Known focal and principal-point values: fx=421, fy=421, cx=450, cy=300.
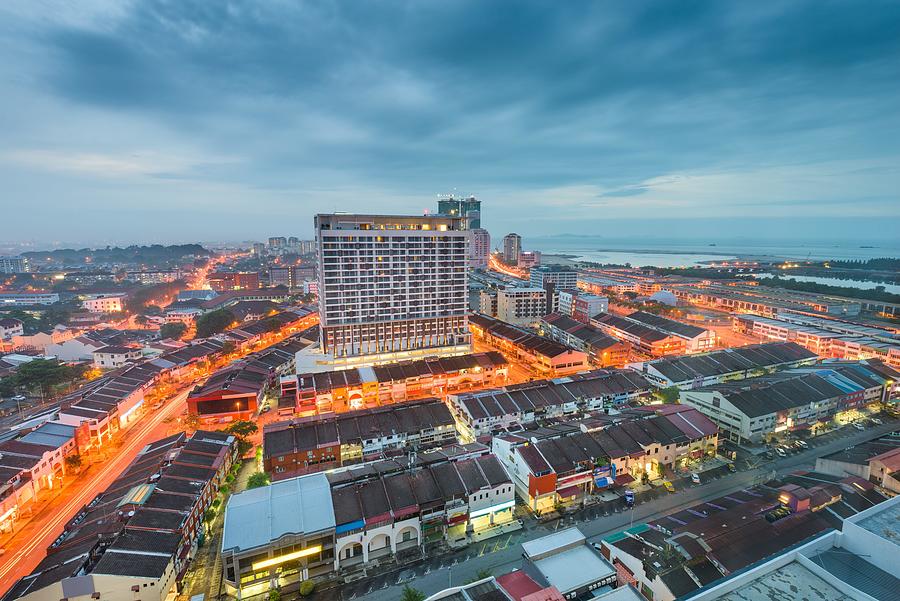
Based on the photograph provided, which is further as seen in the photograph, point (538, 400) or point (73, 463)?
point (538, 400)

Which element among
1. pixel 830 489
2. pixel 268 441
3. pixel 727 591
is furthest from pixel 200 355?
pixel 830 489

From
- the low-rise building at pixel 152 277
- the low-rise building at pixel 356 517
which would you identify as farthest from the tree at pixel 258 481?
the low-rise building at pixel 152 277

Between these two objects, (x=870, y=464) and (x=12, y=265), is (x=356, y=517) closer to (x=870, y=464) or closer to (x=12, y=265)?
(x=870, y=464)

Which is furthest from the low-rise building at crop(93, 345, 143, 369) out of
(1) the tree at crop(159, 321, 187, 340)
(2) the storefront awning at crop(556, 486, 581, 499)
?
(2) the storefront awning at crop(556, 486, 581, 499)

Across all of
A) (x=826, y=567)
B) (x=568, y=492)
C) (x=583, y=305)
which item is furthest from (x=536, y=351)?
(x=826, y=567)

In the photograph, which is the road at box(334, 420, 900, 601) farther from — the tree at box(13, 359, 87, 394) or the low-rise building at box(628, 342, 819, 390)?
the tree at box(13, 359, 87, 394)

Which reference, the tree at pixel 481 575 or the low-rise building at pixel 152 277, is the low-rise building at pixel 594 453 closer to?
the tree at pixel 481 575
